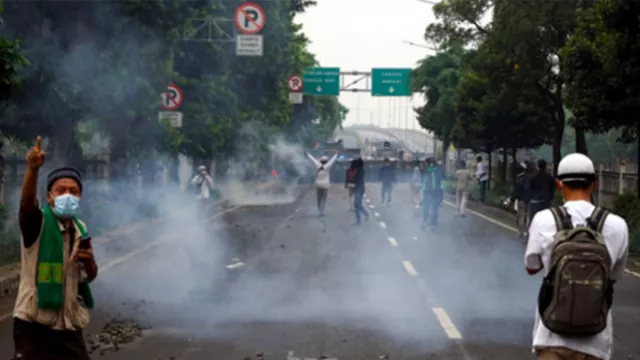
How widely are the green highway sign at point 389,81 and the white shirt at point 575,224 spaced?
175ft

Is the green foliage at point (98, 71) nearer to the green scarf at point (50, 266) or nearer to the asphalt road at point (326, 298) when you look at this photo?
the asphalt road at point (326, 298)

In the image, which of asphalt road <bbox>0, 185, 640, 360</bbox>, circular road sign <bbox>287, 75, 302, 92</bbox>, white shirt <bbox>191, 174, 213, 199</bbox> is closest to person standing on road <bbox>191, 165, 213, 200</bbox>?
white shirt <bbox>191, 174, 213, 199</bbox>

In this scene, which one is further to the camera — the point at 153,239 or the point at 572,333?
the point at 153,239

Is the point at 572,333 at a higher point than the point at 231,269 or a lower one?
higher

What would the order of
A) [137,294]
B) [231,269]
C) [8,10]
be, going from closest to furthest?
[137,294]
[231,269]
[8,10]

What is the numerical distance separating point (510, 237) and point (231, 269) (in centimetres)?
902

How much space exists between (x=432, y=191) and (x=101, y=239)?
8.05 meters

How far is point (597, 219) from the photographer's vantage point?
184 inches

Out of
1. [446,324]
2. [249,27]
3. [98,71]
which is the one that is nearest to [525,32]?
[249,27]

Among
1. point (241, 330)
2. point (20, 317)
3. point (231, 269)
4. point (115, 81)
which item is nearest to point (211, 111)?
point (115, 81)

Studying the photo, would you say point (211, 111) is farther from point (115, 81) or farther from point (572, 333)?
point (572, 333)

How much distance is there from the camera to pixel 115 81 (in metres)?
18.5

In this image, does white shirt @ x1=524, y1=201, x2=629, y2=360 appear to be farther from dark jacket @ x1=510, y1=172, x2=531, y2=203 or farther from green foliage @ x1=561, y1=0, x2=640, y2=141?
dark jacket @ x1=510, y1=172, x2=531, y2=203

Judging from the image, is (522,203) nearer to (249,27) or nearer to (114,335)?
(249,27)
